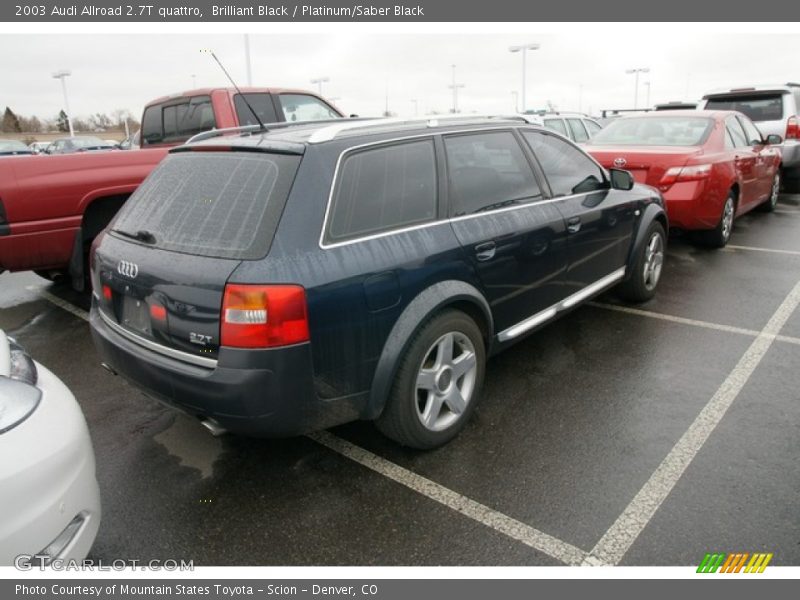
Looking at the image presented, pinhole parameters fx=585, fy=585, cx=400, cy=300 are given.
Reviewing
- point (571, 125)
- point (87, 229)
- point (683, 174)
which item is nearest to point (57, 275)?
point (87, 229)

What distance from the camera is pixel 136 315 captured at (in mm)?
2830

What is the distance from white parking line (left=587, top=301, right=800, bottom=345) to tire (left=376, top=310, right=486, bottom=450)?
236cm

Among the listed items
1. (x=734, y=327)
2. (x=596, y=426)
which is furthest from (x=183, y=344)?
(x=734, y=327)

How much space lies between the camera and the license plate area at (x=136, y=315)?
2.75 meters

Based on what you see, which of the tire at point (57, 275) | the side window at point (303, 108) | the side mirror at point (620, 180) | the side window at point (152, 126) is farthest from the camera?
the side window at point (152, 126)

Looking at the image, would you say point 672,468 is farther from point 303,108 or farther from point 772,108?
point 772,108

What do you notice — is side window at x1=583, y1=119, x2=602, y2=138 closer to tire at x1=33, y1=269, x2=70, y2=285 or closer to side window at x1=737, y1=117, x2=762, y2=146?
side window at x1=737, y1=117, x2=762, y2=146

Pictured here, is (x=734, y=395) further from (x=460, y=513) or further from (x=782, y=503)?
(x=460, y=513)

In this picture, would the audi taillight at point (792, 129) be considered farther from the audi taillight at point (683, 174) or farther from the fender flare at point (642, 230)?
the fender flare at point (642, 230)

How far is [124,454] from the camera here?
3189 millimetres

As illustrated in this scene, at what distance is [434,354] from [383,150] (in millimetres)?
1087

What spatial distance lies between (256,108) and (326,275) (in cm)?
474

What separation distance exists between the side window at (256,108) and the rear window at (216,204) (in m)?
3.67

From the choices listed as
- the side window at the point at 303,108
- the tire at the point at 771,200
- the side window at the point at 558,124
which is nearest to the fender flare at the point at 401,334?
the side window at the point at 303,108
